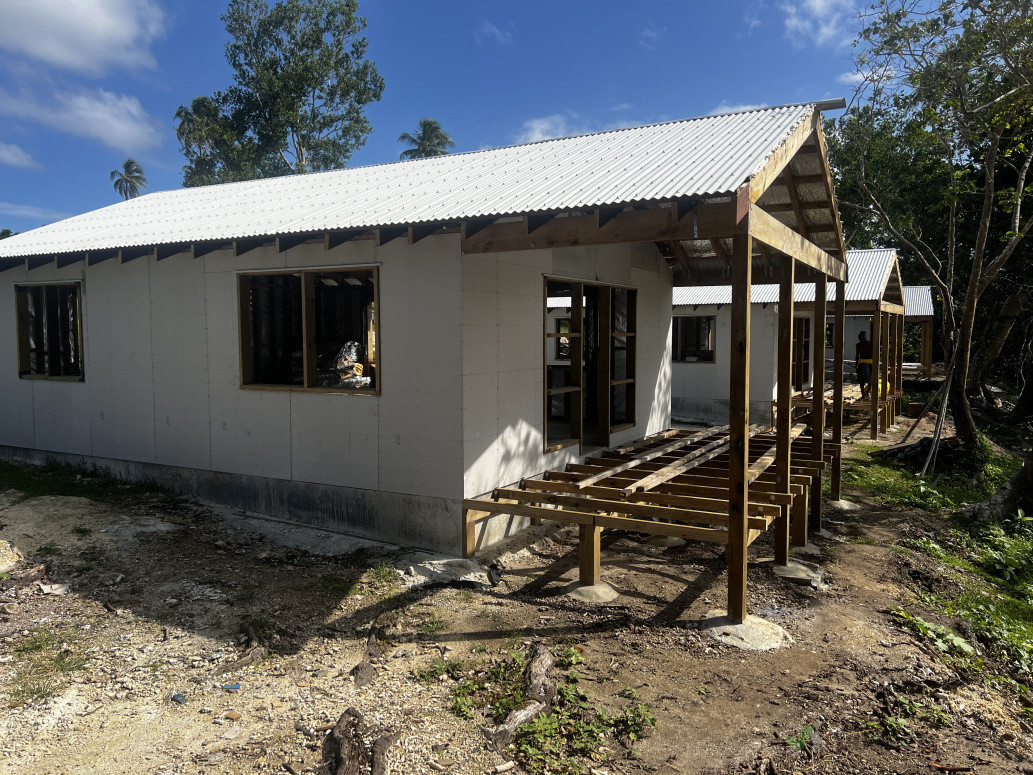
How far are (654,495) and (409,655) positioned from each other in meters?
2.67

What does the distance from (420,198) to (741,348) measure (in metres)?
4.05

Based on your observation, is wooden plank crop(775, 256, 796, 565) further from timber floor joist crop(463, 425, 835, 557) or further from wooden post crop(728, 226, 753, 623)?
wooden post crop(728, 226, 753, 623)

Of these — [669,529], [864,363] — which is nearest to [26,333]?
[669,529]

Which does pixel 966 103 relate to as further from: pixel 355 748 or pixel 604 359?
pixel 355 748

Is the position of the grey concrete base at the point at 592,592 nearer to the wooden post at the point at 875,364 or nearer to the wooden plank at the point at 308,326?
the wooden plank at the point at 308,326

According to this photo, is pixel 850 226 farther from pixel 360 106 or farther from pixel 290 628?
pixel 290 628

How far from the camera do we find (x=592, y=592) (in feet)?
20.5

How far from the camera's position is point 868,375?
18000 mm

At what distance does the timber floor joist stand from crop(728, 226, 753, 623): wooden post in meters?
0.17

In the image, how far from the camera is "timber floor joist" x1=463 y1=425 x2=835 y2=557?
593 cm

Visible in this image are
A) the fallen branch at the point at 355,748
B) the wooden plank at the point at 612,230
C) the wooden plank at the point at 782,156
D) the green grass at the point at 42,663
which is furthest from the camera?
the wooden plank at the point at 782,156

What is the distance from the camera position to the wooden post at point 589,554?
626 centimetres

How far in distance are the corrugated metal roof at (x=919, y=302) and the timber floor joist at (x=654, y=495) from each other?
2101 centimetres

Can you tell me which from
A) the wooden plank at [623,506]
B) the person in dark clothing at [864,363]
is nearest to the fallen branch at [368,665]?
the wooden plank at [623,506]
